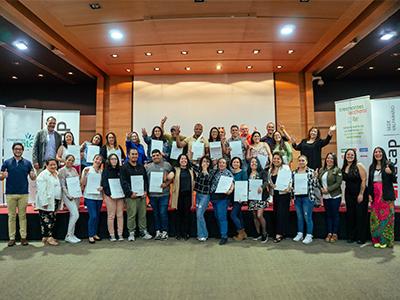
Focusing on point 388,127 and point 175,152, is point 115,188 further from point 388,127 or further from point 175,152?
point 388,127

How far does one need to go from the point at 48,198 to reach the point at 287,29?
530 centimetres

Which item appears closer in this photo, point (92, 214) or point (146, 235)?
point (92, 214)

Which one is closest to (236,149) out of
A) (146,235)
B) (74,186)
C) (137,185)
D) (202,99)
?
(137,185)

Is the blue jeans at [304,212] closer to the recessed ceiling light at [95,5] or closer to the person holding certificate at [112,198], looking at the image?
the person holding certificate at [112,198]

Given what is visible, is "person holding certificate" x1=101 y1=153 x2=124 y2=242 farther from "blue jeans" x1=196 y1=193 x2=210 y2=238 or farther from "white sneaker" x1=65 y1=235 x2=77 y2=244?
"blue jeans" x1=196 y1=193 x2=210 y2=238

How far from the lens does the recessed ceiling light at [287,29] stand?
19.0 feet

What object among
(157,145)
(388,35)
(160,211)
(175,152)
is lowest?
(160,211)

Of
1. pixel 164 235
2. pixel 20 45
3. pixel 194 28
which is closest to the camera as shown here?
pixel 164 235

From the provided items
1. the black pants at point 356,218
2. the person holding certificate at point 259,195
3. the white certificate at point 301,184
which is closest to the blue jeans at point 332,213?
the black pants at point 356,218

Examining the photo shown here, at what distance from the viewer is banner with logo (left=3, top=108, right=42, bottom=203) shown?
6.96 meters

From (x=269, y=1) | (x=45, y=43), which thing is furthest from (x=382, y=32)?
(x=45, y=43)

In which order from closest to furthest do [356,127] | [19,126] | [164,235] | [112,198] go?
[112,198]
[164,235]
[356,127]
[19,126]

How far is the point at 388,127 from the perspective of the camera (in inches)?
265

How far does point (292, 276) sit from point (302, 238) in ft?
5.39
